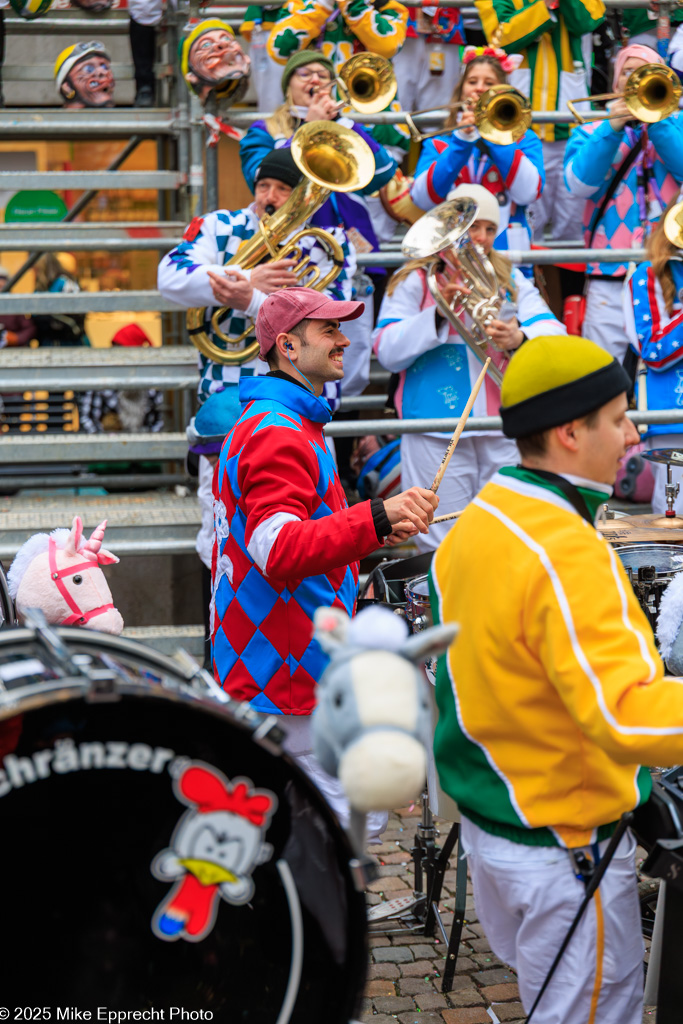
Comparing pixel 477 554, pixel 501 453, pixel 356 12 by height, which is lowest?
pixel 501 453

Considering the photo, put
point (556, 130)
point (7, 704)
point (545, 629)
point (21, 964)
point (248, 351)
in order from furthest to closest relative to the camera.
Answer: point (556, 130) → point (248, 351) → point (545, 629) → point (21, 964) → point (7, 704)

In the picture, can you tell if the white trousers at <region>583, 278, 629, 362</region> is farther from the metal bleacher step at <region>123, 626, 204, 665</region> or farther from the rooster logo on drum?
the rooster logo on drum

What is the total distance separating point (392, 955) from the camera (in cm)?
355

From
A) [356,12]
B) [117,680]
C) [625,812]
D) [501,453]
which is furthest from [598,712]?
[356,12]

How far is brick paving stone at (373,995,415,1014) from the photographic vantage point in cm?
323

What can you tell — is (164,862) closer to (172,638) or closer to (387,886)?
(387,886)

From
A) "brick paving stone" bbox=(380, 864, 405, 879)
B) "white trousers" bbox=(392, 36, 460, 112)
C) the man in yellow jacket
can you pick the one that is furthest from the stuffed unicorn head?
"white trousers" bbox=(392, 36, 460, 112)

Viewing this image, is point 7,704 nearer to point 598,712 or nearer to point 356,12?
point 598,712

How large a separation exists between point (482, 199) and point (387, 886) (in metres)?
2.91

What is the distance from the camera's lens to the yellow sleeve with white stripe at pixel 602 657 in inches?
76.0

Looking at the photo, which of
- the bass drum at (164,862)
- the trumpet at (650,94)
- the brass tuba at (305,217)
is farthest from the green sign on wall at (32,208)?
the bass drum at (164,862)

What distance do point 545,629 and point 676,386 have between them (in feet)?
11.3

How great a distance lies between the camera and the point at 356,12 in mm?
5980

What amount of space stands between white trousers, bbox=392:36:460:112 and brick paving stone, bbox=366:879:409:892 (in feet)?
14.7
